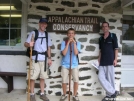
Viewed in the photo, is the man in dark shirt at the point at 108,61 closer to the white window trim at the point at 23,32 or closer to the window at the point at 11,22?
the white window trim at the point at 23,32

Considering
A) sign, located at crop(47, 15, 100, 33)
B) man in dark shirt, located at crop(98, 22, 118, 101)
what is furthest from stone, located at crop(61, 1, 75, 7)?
man in dark shirt, located at crop(98, 22, 118, 101)

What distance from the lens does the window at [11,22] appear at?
16.2ft

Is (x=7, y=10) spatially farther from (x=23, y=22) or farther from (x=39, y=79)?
(x=39, y=79)

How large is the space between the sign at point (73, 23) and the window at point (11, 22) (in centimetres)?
96

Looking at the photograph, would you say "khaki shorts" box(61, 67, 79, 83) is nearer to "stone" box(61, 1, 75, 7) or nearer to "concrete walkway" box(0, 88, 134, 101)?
"concrete walkway" box(0, 88, 134, 101)

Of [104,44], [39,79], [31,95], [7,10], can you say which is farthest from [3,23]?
[104,44]

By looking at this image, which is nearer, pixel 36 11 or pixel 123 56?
pixel 36 11

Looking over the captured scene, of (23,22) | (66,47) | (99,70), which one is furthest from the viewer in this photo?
(23,22)

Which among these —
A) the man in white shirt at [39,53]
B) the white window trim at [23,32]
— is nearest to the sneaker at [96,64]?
the man in white shirt at [39,53]

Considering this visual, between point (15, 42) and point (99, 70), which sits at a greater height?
point (15, 42)

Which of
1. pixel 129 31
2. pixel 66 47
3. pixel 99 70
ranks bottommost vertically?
pixel 99 70

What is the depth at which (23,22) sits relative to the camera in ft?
16.0

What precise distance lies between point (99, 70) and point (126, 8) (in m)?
1.91

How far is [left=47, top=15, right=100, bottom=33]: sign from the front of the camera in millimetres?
4422
